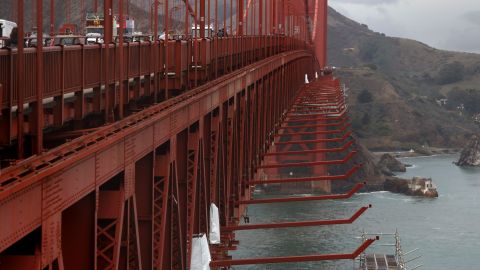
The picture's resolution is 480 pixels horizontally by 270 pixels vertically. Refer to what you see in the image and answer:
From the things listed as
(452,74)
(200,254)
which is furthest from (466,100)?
(200,254)

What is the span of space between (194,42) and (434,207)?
2382 inches

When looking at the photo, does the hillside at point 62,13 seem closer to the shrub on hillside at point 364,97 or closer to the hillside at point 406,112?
the hillside at point 406,112

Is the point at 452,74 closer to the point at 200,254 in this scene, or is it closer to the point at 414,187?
the point at 414,187

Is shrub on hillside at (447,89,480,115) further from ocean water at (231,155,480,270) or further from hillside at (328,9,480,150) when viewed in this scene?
ocean water at (231,155,480,270)

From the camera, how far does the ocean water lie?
170 ft

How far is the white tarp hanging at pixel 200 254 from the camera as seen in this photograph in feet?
39.7

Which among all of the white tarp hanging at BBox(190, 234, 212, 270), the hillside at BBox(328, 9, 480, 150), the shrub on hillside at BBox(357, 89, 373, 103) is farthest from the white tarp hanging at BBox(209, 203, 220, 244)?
the shrub on hillside at BBox(357, 89, 373, 103)

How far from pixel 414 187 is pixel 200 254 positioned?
7040cm

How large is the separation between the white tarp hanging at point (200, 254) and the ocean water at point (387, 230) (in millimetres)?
35254

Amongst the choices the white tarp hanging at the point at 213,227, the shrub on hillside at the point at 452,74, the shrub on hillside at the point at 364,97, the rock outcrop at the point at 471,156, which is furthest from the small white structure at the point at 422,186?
the shrub on hillside at the point at 452,74

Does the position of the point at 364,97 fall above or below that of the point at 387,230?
above

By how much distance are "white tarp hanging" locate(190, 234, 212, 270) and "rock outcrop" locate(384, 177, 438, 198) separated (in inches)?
2612

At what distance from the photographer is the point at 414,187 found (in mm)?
81500

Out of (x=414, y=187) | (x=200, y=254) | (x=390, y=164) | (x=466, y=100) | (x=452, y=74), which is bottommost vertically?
(x=390, y=164)
